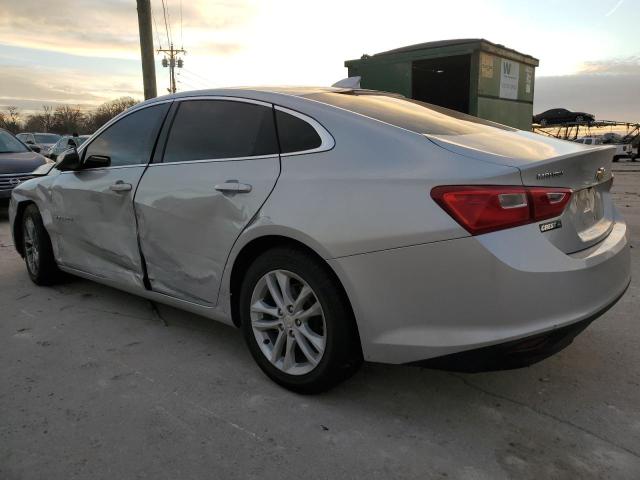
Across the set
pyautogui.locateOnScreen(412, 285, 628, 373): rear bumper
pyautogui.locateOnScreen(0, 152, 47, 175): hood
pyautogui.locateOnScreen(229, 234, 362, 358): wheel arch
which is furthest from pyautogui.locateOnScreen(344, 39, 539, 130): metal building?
pyautogui.locateOnScreen(412, 285, 628, 373): rear bumper

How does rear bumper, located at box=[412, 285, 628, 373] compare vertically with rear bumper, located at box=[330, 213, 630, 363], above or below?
below

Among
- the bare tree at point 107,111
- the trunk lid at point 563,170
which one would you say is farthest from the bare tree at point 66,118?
the trunk lid at point 563,170

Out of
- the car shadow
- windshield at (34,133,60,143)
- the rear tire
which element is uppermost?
windshield at (34,133,60,143)

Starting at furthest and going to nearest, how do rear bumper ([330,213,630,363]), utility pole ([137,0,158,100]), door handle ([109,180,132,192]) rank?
utility pole ([137,0,158,100]), door handle ([109,180,132,192]), rear bumper ([330,213,630,363])

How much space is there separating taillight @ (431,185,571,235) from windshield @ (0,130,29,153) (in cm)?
997

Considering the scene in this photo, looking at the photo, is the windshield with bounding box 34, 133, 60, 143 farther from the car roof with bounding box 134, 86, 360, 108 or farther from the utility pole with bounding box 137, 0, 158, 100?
the car roof with bounding box 134, 86, 360, 108

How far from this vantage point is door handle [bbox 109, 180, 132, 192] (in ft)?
12.2

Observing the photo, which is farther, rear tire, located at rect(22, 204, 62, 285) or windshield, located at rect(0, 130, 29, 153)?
windshield, located at rect(0, 130, 29, 153)

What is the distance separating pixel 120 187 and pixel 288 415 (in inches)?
78.5

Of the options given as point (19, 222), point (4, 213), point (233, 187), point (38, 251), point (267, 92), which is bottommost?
point (4, 213)

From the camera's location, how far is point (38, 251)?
4.82 meters

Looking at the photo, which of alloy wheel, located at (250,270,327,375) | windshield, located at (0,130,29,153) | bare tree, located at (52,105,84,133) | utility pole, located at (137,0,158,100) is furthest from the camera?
bare tree, located at (52,105,84,133)

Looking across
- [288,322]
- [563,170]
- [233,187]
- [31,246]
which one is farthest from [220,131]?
[31,246]

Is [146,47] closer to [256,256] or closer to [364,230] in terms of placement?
[256,256]
